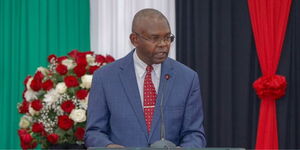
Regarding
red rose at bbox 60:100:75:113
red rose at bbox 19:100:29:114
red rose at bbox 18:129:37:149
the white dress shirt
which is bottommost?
red rose at bbox 18:129:37:149

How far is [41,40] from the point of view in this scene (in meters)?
6.24

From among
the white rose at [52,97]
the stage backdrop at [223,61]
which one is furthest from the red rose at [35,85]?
the stage backdrop at [223,61]

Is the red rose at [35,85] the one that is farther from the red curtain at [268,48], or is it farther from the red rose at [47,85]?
the red curtain at [268,48]

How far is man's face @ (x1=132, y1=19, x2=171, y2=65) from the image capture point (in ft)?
10.2

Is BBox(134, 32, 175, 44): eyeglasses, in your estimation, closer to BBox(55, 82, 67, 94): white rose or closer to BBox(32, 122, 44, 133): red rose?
BBox(55, 82, 67, 94): white rose

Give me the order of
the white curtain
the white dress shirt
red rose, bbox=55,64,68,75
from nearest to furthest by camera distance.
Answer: the white dress shirt, red rose, bbox=55,64,68,75, the white curtain

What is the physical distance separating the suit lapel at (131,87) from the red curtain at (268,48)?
2.73 meters

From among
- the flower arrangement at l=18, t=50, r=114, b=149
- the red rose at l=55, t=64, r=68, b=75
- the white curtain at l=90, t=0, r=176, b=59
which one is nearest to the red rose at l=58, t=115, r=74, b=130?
the flower arrangement at l=18, t=50, r=114, b=149

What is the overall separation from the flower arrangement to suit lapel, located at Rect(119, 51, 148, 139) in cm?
113

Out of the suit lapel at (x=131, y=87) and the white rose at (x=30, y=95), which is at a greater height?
the suit lapel at (x=131, y=87)

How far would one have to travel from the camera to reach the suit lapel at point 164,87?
319 cm

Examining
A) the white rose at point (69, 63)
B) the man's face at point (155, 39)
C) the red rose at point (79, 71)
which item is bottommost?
the red rose at point (79, 71)

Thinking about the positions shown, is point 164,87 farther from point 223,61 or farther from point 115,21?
point 115,21

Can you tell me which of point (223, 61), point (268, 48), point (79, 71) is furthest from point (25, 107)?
point (268, 48)
